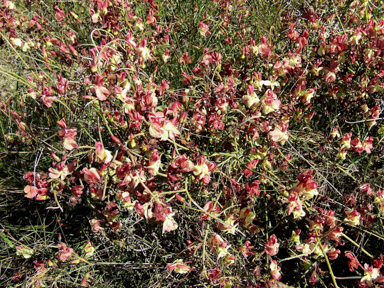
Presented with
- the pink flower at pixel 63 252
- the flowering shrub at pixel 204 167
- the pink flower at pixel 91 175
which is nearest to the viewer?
the pink flower at pixel 91 175

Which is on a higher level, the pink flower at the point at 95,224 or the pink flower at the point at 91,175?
the pink flower at the point at 91,175

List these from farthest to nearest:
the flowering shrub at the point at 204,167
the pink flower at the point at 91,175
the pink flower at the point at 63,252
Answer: the pink flower at the point at 63,252 < the flowering shrub at the point at 204,167 < the pink flower at the point at 91,175

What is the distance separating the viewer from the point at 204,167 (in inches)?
48.9

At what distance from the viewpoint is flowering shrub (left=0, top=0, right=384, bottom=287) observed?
127 cm

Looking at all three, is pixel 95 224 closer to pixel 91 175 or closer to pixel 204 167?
pixel 91 175

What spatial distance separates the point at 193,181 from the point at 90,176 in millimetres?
524

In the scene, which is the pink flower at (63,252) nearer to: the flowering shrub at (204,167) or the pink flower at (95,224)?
the flowering shrub at (204,167)

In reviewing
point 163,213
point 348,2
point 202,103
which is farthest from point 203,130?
point 348,2

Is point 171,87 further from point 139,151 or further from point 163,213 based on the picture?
point 163,213

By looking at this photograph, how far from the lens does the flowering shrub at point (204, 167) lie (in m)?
1.27

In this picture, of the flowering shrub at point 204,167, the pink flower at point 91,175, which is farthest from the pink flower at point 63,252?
the pink flower at point 91,175

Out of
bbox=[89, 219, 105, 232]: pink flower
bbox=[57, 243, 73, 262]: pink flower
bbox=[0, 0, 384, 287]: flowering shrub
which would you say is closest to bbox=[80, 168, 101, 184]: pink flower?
bbox=[0, 0, 384, 287]: flowering shrub

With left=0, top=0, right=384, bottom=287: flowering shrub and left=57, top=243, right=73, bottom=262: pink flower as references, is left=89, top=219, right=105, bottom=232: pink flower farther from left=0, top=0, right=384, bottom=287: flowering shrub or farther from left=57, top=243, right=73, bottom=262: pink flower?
left=57, top=243, right=73, bottom=262: pink flower

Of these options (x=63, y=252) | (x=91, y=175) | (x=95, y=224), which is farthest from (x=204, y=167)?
(x=63, y=252)
